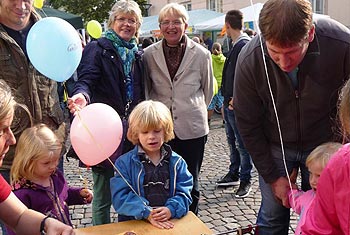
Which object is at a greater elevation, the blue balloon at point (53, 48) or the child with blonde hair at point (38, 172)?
the blue balloon at point (53, 48)

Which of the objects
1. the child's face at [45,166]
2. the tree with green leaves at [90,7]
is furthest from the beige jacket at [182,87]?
the tree with green leaves at [90,7]

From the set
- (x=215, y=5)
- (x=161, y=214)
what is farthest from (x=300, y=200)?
(x=215, y=5)

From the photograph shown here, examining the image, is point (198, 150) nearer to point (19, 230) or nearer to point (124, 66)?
point (124, 66)

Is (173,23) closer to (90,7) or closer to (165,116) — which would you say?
(165,116)

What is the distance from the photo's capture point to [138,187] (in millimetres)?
2457


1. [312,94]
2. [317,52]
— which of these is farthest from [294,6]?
[312,94]

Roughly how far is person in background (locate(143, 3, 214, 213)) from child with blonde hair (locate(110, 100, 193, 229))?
564 mm

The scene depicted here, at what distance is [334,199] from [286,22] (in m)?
0.75

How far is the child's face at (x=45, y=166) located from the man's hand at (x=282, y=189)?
1.23m

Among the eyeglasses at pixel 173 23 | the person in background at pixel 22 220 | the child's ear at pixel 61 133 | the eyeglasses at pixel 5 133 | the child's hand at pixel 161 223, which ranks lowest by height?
the child's hand at pixel 161 223

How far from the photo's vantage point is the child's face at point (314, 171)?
2193 millimetres

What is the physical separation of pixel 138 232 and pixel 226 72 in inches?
111

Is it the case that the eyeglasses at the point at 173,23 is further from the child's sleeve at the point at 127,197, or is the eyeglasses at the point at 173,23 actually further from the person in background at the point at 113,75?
the child's sleeve at the point at 127,197

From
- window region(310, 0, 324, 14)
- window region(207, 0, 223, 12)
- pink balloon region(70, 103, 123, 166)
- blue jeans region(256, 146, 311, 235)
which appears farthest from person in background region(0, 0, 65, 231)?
window region(207, 0, 223, 12)
